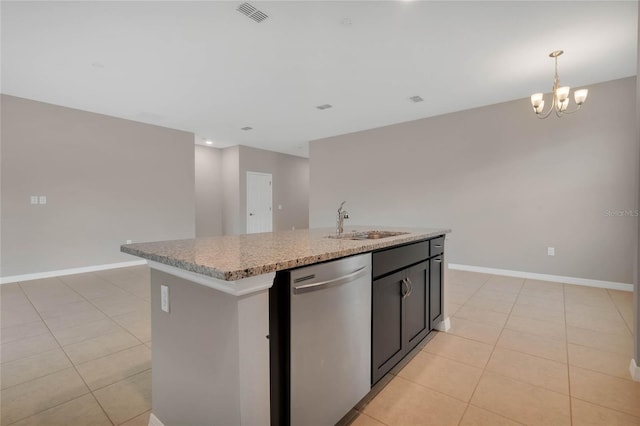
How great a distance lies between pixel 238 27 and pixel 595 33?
3.44m

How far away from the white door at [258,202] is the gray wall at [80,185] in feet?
6.67

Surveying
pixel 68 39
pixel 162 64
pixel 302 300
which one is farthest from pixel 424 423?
pixel 68 39

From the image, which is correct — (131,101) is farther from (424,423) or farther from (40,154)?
(424,423)

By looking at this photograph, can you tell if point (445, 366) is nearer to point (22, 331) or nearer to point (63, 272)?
point (22, 331)

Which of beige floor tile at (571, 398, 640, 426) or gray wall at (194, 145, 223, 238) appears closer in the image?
beige floor tile at (571, 398, 640, 426)

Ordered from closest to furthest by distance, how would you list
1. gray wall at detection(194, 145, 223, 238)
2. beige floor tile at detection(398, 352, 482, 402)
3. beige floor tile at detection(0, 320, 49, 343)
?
beige floor tile at detection(398, 352, 482, 402)
beige floor tile at detection(0, 320, 49, 343)
gray wall at detection(194, 145, 223, 238)

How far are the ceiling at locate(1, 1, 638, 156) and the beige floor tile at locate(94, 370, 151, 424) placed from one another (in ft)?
9.49

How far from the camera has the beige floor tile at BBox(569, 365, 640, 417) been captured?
1.55m

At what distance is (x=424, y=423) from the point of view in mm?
1435

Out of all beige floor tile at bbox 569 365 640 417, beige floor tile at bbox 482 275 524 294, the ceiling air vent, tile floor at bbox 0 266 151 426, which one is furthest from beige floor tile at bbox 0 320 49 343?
beige floor tile at bbox 482 275 524 294

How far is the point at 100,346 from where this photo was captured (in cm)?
223

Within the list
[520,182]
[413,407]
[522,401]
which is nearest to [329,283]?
[413,407]

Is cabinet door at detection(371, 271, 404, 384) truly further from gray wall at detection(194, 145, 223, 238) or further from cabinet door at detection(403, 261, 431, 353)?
gray wall at detection(194, 145, 223, 238)

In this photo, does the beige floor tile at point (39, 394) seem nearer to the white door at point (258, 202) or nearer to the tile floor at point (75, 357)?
the tile floor at point (75, 357)
